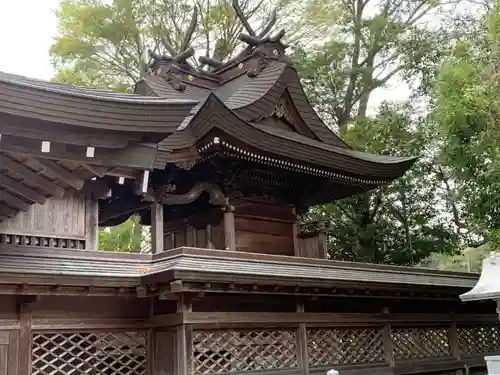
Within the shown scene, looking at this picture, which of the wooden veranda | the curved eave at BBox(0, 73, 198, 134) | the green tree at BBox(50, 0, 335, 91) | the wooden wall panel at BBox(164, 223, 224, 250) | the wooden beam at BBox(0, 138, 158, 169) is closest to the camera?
the curved eave at BBox(0, 73, 198, 134)

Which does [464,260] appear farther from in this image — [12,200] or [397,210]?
[12,200]

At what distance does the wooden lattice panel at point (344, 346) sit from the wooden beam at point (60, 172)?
5316 millimetres

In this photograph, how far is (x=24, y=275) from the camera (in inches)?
247

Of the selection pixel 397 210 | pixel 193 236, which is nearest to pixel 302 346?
pixel 193 236

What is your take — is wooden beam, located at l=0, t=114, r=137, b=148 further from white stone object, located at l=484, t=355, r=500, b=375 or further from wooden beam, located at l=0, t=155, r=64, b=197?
white stone object, located at l=484, t=355, r=500, b=375

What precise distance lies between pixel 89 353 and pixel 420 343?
6.35 metres

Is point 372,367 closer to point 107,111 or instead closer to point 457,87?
point 457,87

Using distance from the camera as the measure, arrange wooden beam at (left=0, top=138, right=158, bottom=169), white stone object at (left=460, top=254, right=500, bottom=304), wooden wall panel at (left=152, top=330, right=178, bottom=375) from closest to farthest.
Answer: wooden beam at (left=0, top=138, right=158, bottom=169), wooden wall panel at (left=152, top=330, right=178, bottom=375), white stone object at (left=460, top=254, right=500, bottom=304)

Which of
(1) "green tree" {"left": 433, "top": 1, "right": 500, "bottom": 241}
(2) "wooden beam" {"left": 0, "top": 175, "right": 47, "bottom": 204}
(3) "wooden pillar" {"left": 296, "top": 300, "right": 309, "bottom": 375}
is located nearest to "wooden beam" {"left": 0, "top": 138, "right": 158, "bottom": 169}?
(2) "wooden beam" {"left": 0, "top": 175, "right": 47, "bottom": 204}

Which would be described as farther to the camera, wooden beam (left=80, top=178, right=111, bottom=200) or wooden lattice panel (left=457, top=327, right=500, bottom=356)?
wooden lattice panel (left=457, top=327, right=500, bottom=356)

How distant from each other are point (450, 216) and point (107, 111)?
15688 mm

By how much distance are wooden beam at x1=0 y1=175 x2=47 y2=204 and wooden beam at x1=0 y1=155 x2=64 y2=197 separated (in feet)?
0.54

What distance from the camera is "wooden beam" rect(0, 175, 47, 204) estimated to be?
478cm

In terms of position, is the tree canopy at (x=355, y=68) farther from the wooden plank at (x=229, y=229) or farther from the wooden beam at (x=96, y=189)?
the wooden beam at (x=96, y=189)
